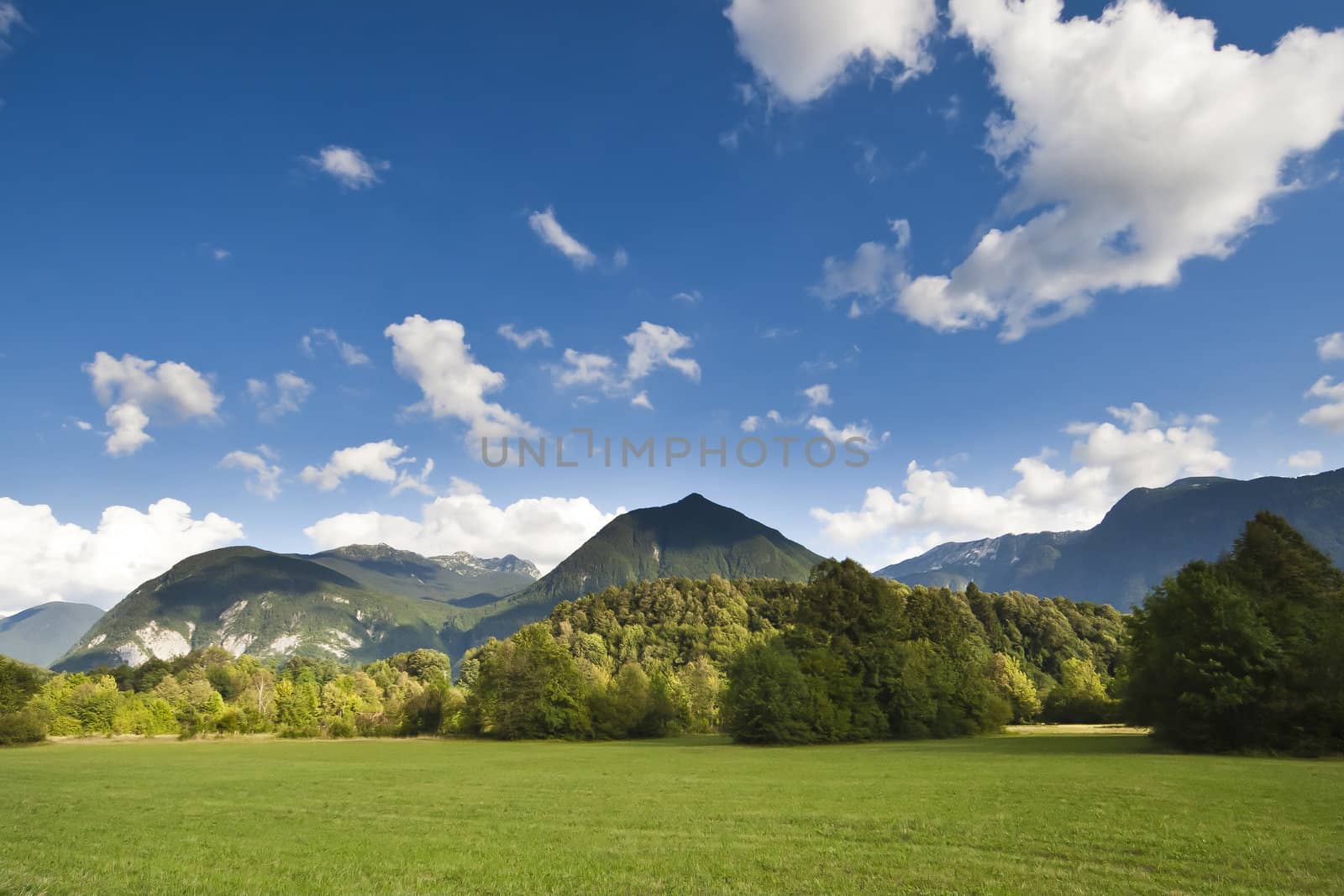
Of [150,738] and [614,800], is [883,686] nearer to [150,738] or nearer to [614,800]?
[614,800]

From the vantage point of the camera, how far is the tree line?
40.5m

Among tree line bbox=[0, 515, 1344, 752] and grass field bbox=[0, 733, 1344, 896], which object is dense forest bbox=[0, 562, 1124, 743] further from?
grass field bbox=[0, 733, 1344, 896]

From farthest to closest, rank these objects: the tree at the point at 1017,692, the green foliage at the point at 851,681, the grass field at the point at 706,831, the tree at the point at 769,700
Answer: the tree at the point at 1017,692
the green foliage at the point at 851,681
the tree at the point at 769,700
the grass field at the point at 706,831

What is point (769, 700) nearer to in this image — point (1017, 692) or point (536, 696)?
point (536, 696)

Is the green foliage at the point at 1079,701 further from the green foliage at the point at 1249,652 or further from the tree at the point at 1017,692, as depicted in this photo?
the green foliage at the point at 1249,652

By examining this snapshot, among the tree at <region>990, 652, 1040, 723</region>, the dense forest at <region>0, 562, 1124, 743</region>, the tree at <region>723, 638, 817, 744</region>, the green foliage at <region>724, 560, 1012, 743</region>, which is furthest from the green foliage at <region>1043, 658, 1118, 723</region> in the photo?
the tree at <region>723, 638, 817, 744</region>

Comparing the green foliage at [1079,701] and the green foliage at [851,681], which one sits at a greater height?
the green foliage at [851,681]

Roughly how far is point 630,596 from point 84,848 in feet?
501

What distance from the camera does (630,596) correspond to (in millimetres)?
166250

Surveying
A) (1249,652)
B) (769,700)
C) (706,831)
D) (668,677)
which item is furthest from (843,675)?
(668,677)

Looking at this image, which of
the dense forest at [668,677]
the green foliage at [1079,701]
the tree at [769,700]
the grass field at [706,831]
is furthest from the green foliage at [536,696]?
the green foliage at [1079,701]

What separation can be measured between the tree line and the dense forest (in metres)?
0.29

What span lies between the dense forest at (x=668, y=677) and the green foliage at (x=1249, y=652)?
2112cm

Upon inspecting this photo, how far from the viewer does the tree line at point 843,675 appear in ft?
133
